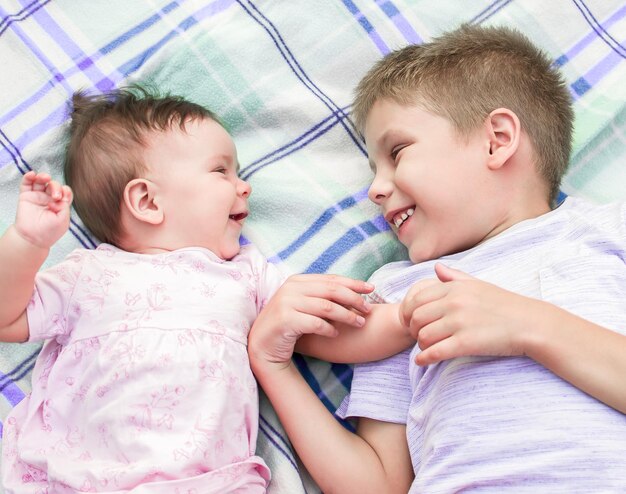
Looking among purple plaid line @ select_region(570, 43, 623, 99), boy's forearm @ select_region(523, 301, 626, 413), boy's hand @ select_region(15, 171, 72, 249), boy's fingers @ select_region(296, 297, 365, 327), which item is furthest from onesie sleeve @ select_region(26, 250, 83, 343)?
purple plaid line @ select_region(570, 43, 623, 99)

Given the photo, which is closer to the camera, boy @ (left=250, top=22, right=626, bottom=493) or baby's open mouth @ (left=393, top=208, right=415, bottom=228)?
boy @ (left=250, top=22, right=626, bottom=493)

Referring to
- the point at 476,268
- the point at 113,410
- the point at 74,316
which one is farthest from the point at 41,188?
the point at 476,268

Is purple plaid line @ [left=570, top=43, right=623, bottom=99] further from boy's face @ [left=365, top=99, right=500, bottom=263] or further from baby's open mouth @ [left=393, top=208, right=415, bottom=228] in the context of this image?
baby's open mouth @ [left=393, top=208, right=415, bottom=228]

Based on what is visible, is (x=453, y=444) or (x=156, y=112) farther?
(x=156, y=112)

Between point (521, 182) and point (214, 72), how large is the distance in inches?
26.1

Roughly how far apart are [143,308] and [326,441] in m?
0.38

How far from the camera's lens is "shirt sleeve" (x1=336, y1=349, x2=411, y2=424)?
49.9 inches

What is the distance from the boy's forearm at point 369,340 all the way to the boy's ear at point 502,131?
1.07ft

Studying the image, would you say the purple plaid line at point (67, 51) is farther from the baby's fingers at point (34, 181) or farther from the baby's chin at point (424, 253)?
the baby's chin at point (424, 253)

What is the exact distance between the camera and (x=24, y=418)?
49.3 inches

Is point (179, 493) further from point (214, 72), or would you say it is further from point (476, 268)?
point (214, 72)

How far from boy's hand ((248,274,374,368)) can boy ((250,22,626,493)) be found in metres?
0.01

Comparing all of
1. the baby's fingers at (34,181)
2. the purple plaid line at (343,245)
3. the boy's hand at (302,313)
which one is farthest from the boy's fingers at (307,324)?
the baby's fingers at (34,181)

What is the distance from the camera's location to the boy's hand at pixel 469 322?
1.07 metres
